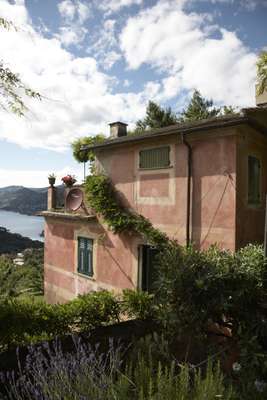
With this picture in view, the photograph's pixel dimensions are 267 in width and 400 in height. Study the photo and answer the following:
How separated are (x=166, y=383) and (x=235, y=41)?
8419mm

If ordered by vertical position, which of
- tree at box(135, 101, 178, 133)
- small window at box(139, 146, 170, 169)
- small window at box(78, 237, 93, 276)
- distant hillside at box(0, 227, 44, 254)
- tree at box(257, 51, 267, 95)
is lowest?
distant hillside at box(0, 227, 44, 254)

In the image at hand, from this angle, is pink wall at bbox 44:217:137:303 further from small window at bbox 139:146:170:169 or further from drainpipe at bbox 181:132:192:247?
small window at bbox 139:146:170:169

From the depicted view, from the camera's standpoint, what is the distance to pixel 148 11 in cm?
795

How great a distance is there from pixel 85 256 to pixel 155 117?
19313 millimetres

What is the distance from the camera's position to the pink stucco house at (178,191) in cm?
945

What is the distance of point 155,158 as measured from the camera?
1113 cm

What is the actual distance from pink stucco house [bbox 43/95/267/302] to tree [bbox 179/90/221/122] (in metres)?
16.2

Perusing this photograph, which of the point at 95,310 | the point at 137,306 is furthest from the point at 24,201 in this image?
the point at 95,310

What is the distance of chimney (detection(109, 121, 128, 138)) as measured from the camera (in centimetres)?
1365

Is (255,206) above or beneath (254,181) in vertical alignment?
beneath

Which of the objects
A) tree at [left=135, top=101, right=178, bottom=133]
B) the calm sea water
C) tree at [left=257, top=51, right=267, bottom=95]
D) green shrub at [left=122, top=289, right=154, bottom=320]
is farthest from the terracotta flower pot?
the calm sea water

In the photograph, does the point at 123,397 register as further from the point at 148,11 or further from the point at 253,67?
the point at 253,67

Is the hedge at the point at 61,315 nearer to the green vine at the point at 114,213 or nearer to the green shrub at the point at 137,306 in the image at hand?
the green shrub at the point at 137,306

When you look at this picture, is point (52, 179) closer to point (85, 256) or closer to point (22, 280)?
point (85, 256)
